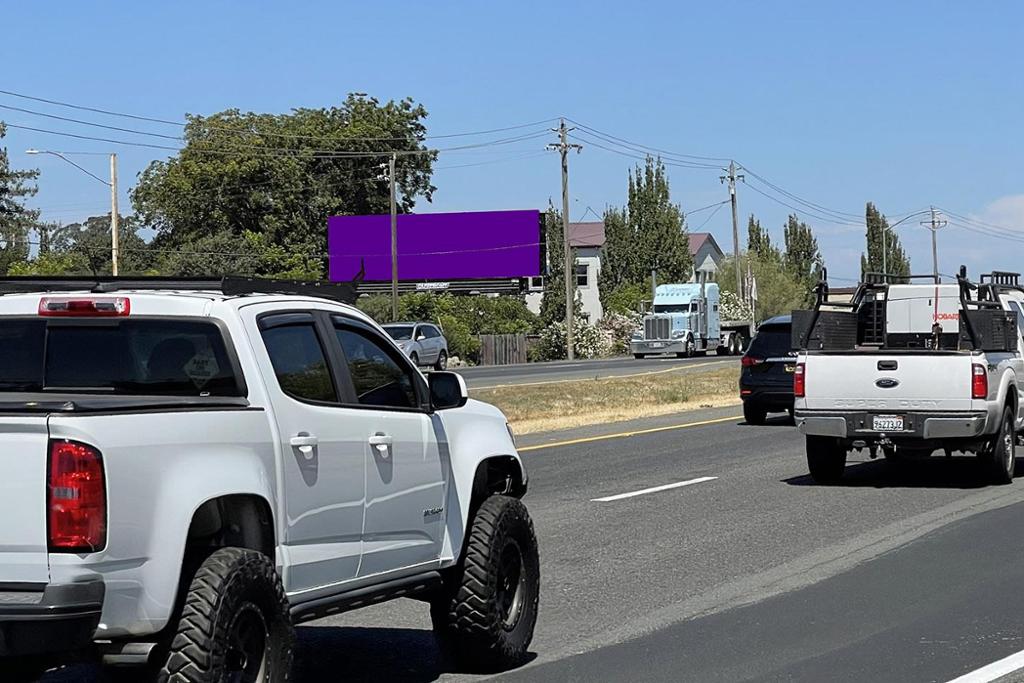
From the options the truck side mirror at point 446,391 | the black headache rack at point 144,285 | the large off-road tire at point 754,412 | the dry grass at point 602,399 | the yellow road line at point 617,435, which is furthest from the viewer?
the dry grass at point 602,399

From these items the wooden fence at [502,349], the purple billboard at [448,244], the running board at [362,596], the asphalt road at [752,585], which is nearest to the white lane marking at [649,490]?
the asphalt road at [752,585]

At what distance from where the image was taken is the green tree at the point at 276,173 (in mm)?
98812

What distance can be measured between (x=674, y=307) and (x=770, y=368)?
48.3m

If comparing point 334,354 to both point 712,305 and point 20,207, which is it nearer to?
point 712,305

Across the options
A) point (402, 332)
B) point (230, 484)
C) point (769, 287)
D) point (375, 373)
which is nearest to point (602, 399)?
point (402, 332)

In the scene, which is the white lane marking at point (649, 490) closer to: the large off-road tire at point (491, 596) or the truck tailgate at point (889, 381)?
the truck tailgate at point (889, 381)

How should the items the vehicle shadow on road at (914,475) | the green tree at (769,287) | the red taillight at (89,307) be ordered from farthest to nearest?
the green tree at (769,287) → the vehicle shadow on road at (914,475) → the red taillight at (89,307)

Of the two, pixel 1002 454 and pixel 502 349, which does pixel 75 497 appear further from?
pixel 502 349

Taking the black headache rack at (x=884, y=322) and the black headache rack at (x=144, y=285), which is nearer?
the black headache rack at (x=144, y=285)

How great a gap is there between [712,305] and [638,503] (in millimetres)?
62310

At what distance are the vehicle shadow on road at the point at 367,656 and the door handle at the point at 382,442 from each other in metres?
1.37

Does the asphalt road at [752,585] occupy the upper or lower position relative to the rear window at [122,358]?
lower

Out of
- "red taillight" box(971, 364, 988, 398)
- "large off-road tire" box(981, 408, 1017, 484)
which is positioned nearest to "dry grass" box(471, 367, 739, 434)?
"large off-road tire" box(981, 408, 1017, 484)

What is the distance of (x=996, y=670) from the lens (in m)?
8.03
